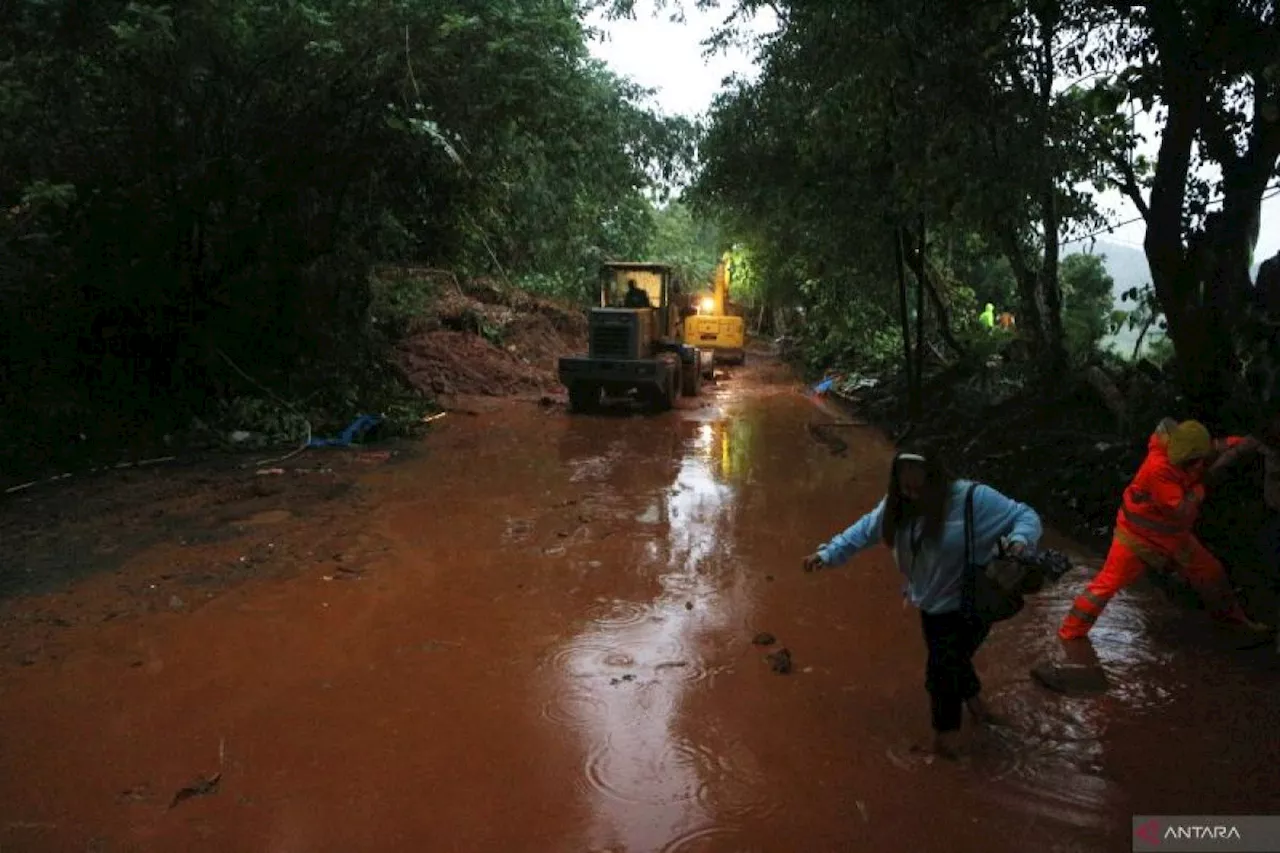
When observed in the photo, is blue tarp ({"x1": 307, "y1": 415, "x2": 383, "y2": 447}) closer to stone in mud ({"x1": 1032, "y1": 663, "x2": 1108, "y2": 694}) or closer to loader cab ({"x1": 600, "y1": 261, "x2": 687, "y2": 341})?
loader cab ({"x1": 600, "y1": 261, "x2": 687, "y2": 341})

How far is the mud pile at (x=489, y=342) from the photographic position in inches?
695

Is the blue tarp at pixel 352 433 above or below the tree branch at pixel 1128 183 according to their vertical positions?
below

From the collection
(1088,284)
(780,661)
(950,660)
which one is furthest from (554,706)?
(1088,284)

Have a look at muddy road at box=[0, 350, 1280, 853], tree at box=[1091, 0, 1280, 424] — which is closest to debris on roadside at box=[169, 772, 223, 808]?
muddy road at box=[0, 350, 1280, 853]

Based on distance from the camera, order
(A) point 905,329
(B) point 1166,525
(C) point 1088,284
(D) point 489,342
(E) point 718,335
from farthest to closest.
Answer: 1. (E) point 718,335
2. (C) point 1088,284
3. (D) point 489,342
4. (A) point 905,329
5. (B) point 1166,525

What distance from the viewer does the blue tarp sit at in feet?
37.1

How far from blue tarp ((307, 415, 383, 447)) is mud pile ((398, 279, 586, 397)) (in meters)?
4.24

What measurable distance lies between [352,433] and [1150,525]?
32.4 feet

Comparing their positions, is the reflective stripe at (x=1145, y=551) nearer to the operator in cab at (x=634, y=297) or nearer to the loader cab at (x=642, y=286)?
the loader cab at (x=642, y=286)

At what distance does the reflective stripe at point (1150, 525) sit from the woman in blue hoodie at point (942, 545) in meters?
1.63

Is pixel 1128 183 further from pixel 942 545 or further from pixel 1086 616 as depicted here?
pixel 942 545

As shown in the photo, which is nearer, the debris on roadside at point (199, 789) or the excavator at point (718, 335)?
the debris on roadside at point (199, 789)

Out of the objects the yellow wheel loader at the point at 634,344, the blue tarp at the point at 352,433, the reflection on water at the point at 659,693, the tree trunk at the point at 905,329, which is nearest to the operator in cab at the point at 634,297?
the yellow wheel loader at the point at 634,344

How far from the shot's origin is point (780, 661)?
4.83 meters
